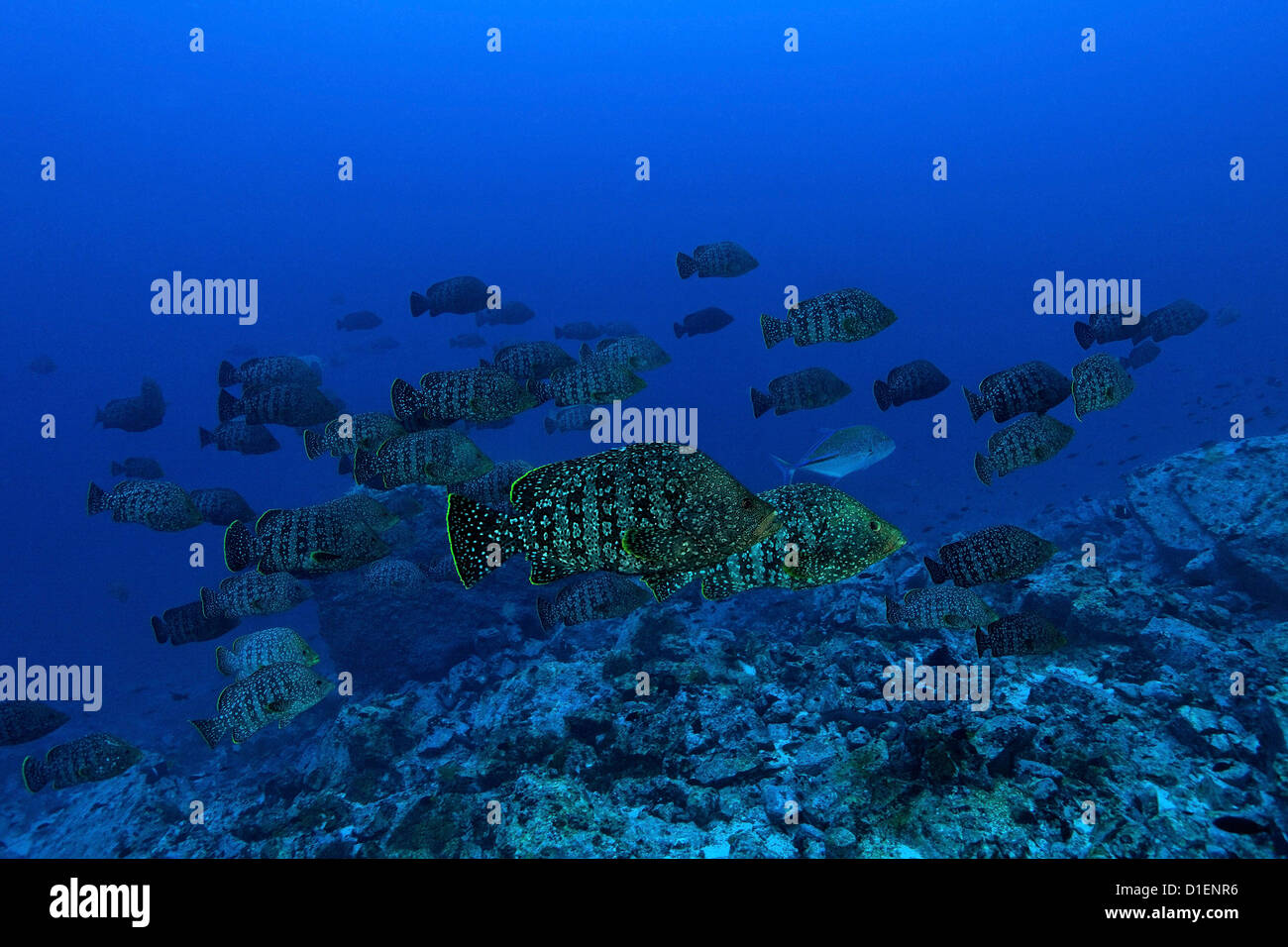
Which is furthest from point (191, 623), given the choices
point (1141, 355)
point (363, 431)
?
point (1141, 355)

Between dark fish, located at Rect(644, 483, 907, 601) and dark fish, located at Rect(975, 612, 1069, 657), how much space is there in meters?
2.31

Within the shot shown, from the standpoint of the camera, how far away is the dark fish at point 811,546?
137 inches

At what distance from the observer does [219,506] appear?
790cm

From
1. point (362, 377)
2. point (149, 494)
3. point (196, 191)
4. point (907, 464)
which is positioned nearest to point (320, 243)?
point (196, 191)

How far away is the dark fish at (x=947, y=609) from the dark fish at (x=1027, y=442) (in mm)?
1038

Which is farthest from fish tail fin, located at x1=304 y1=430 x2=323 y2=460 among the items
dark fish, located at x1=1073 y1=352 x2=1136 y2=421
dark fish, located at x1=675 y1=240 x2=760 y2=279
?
dark fish, located at x1=1073 y1=352 x2=1136 y2=421

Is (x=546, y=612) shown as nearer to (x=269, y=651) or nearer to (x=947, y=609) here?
(x=269, y=651)

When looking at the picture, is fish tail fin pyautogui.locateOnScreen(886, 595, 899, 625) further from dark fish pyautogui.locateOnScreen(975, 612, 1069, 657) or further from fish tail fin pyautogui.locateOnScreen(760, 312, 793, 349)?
fish tail fin pyautogui.locateOnScreen(760, 312, 793, 349)

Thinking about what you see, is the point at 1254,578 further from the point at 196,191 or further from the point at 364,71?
the point at 196,191

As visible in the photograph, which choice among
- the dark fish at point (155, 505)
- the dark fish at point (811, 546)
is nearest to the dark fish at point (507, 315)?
the dark fish at point (155, 505)

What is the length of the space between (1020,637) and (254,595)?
7.54 metres

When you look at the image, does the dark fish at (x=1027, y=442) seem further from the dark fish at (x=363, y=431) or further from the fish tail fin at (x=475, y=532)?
the dark fish at (x=363, y=431)

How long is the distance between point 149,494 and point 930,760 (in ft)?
28.9

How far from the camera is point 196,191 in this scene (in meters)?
95.1
